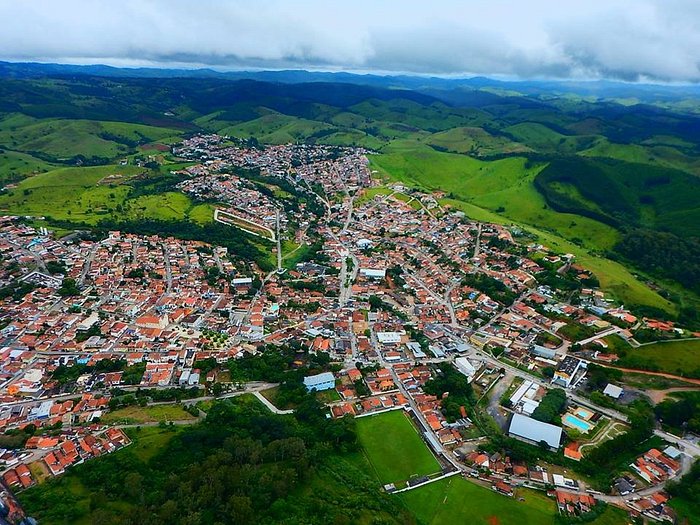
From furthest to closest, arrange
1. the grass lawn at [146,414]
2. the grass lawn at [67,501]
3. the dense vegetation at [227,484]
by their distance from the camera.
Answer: the grass lawn at [146,414] → the dense vegetation at [227,484] → the grass lawn at [67,501]

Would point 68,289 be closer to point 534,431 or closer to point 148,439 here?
point 148,439

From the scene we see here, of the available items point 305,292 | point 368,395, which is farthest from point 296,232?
Answer: point 368,395

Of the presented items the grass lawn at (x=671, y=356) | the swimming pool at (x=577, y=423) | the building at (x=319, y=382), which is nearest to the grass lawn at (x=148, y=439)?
the building at (x=319, y=382)

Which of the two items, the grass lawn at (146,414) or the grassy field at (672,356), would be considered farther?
the grassy field at (672,356)

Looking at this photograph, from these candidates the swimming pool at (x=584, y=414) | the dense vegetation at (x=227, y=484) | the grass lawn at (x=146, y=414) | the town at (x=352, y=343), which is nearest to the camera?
the dense vegetation at (x=227, y=484)

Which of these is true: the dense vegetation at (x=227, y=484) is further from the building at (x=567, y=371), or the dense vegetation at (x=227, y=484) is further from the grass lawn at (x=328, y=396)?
the building at (x=567, y=371)

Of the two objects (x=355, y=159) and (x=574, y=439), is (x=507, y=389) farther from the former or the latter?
(x=355, y=159)

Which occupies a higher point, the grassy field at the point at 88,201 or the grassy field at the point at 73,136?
the grassy field at the point at 73,136

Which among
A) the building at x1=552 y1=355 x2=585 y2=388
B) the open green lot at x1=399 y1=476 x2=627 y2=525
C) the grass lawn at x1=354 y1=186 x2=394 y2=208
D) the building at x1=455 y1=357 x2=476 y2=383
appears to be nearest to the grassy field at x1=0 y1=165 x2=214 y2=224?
the grass lawn at x1=354 y1=186 x2=394 y2=208

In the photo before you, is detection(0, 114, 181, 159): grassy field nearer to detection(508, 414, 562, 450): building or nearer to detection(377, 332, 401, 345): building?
Result: detection(377, 332, 401, 345): building
